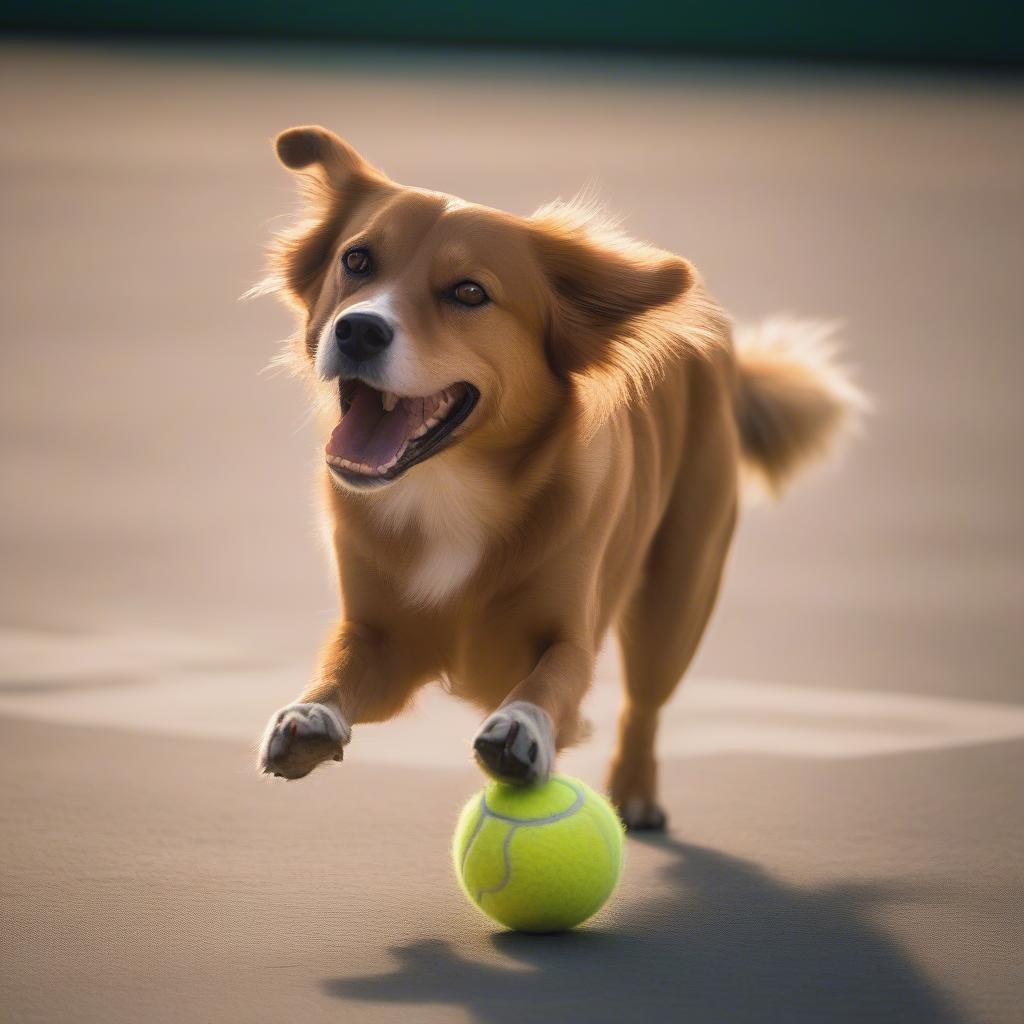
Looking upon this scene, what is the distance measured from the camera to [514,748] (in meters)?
2.78

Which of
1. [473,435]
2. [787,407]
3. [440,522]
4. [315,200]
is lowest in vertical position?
[440,522]

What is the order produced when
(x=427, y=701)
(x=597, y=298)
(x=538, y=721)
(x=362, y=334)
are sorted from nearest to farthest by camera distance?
1. (x=538, y=721)
2. (x=362, y=334)
3. (x=597, y=298)
4. (x=427, y=701)

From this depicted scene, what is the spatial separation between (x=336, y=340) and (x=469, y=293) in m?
0.31

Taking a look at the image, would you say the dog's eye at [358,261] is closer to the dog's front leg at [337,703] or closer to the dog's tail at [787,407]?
the dog's front leg at [337,703]

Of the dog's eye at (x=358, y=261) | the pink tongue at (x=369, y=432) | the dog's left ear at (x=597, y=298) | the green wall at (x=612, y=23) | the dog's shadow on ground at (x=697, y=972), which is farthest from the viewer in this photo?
the green wall at (x=612, y=23)

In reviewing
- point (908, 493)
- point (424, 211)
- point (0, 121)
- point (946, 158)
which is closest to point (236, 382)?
point (908, 493)

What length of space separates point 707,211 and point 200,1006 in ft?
40.5

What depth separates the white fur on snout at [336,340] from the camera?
298cm

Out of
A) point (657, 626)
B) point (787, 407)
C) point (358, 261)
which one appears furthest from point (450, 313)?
point (787, 407)

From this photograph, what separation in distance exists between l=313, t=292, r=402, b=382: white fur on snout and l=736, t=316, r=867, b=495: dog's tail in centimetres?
157

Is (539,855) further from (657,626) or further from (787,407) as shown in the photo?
(787,407)

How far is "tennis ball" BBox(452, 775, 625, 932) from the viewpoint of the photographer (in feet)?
9.17

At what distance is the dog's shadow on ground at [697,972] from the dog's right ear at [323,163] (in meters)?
1.57

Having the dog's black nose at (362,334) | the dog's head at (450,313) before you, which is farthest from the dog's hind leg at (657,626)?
the dog's black nose at (362,334)
